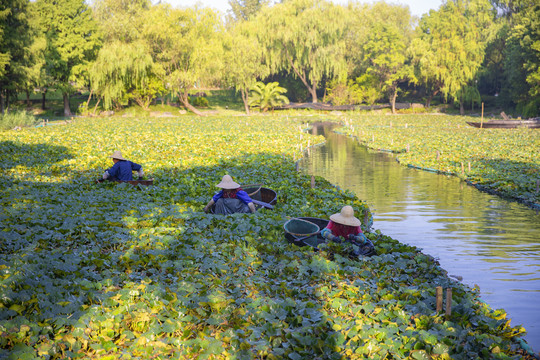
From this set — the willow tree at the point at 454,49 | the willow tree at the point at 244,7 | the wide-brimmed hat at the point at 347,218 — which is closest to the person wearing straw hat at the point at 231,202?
the wide-brimmed hat at the point at 347,218

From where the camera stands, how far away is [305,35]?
59.8 metres

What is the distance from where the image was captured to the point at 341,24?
6081 centimetres

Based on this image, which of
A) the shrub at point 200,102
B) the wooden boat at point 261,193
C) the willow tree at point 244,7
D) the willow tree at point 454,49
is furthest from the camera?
the willow tree at point 244,7

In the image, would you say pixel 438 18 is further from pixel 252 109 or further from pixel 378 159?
pixel 378 159

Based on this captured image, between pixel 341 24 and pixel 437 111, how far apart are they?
1590 cm

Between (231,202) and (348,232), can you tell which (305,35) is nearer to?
(231,202)

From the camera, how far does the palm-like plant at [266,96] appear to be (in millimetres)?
62688

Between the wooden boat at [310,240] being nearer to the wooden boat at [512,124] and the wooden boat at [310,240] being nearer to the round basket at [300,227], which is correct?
the round basket at [300,227]

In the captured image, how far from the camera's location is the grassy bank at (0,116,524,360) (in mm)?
4887

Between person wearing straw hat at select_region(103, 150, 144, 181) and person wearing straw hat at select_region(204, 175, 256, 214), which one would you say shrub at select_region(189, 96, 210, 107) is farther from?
person wearing straw hat at select_region(204, 175, 256, 214)

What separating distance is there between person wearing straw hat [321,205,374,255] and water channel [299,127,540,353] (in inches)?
79.3

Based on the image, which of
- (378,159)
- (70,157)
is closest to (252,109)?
(378,159)

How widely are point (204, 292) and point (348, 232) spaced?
3084 millimetres

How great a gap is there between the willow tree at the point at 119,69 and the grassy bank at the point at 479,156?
82.8 feet
